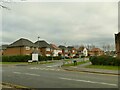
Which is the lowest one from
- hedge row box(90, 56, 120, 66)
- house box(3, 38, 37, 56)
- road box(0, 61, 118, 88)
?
road box(0, 61, 118, 88)

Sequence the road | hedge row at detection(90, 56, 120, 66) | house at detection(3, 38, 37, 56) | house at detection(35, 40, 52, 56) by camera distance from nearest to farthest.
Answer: the road
hedge row at detection(90, 56, 120, 66)
house at detection(3, 38, 37, 56)
house at detection(35, 40, 52, 56)

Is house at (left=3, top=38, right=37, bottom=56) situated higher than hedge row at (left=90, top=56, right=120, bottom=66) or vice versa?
house at (left=3, top=38, right=37, bottom=56)

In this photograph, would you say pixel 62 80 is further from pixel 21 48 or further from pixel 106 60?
pixel 21 48

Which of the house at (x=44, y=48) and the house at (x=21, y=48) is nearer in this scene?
the house at (x=21, y=48)

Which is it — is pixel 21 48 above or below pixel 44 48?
below

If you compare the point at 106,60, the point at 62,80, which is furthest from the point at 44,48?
the point at 62,80

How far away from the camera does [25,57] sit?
196 feet

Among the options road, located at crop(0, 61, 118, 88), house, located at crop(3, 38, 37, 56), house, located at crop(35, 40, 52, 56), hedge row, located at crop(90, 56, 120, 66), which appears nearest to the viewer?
Answer: road, located at crop(0, 61, 118, 88)

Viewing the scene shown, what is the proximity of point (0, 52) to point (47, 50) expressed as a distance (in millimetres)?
20108

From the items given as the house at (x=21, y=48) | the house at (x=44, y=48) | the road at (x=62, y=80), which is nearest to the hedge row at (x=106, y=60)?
the road at (x=62, y=80)

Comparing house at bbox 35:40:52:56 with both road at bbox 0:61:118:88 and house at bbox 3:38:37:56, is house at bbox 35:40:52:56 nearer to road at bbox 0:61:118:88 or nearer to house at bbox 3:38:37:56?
house at bbox 3:38:37:56

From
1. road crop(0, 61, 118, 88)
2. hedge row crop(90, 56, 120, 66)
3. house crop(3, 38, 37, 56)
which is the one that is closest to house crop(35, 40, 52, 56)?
house crop(3, 38, 37, 56)

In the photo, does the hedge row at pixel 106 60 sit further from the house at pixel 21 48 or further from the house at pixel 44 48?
the house at pixel 44 48

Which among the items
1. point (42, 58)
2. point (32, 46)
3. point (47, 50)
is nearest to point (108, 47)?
point (47, 50)
